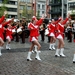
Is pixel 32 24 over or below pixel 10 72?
over

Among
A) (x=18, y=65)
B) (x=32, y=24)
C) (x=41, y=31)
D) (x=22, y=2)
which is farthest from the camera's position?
(x=22, y=2)

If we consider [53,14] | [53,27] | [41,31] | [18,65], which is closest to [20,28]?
[41,31]

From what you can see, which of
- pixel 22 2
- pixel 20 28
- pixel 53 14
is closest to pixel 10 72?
pixel 20 28

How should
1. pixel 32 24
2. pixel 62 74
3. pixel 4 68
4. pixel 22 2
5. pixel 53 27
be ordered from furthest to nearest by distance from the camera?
1. pixel 22 2
2. pixel 53 27
3. pixel 32 24
4. pixel 4 68
5. pixel 62 74

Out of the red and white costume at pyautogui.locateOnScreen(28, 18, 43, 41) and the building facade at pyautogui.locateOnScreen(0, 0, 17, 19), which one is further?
the building facade at pyautogui.locateOnScreen(0, 0, 17, 19)

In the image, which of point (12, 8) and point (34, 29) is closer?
point (34, 29)

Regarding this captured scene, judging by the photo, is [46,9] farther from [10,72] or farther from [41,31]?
[10,72]

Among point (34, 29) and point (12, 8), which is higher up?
point (34, 29)

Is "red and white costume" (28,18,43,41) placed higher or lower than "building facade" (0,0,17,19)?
higher

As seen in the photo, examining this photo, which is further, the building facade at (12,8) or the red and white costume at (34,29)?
the building facade at (12,8)

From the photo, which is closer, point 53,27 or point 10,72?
point 10,72

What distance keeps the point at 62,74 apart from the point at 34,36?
378cm

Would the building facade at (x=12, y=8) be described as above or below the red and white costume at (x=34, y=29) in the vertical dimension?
below

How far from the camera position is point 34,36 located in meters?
12.7
